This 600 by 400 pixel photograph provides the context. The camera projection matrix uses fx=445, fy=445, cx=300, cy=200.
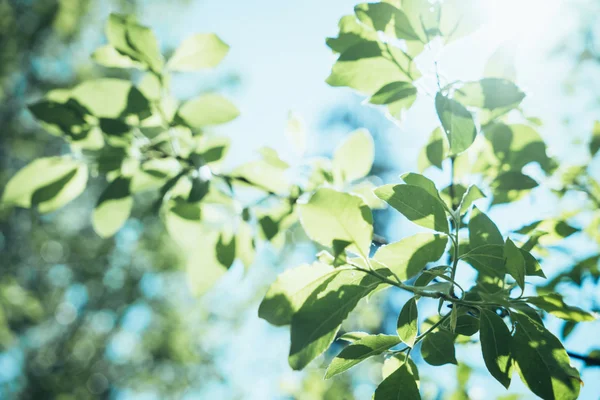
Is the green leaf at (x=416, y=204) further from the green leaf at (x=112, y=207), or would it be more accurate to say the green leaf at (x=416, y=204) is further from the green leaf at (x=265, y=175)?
the green leaf at (x=112, y=207)

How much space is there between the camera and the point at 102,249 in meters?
9.22

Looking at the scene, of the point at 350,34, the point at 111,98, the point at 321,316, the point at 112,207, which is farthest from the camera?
the point at 112,207

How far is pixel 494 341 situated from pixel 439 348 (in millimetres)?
79

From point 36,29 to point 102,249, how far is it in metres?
4.50

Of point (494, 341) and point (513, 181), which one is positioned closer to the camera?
point (494, 341)

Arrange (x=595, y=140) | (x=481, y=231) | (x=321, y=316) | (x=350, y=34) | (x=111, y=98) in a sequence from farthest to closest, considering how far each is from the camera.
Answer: (x=595, y=140), (x=111, y=98), (x=350, y=34), (x=481, y=231), (x=321, y=316)

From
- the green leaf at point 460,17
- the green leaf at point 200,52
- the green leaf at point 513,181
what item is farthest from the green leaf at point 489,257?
the green leaf at point 200,52

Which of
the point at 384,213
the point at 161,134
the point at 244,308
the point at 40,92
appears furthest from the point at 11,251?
the point at 161,134

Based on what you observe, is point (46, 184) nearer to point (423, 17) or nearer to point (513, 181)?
point (423, 17)

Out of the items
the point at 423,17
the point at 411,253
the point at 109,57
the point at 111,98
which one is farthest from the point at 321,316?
the point at 109,57

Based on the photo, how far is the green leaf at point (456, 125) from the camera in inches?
24.1

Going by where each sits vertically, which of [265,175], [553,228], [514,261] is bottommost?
[265,175]

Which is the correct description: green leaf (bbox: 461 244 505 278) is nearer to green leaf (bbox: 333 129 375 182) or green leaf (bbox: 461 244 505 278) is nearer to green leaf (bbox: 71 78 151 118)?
green leaf (bbox: 333 129 375 182)

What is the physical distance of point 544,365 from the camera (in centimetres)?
54
